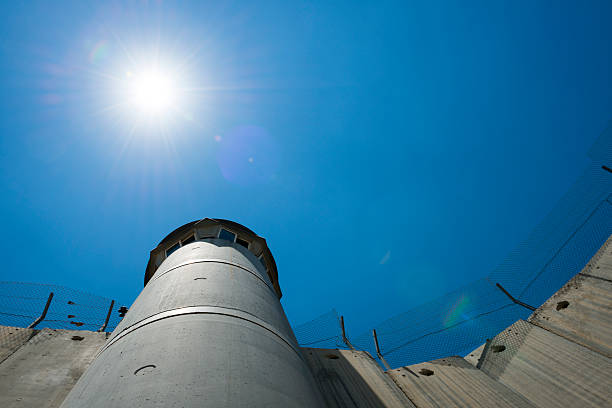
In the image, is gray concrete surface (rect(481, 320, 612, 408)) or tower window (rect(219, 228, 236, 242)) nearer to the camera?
gray concrete surface (rect(481, 320, 612, 408))

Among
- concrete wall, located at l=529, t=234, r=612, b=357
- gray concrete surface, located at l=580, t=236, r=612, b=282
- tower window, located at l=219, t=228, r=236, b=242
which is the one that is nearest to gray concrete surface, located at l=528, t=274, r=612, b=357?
concrete wall, located at l=529, t=234, r=612, b=357

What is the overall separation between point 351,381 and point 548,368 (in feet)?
12.5

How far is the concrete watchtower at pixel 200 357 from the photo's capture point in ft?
6.36

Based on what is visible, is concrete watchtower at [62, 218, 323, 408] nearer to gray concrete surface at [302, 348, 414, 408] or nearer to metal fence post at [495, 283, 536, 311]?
gray concrete surface at [302, 348, 414, 408]

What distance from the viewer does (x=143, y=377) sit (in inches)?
81.0

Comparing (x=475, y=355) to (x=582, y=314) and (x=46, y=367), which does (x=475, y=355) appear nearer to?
(x=582, y=314)

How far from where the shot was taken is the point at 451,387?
16.9ft

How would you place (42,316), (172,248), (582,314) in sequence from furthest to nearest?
(172,248), (42,316), (582,314)

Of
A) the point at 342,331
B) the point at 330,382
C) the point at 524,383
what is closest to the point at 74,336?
the point at 330,382

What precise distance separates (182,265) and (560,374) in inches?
270

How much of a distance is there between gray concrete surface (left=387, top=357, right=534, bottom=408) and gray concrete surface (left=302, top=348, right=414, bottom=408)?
463mm

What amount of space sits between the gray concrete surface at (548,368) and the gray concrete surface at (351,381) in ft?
8.53

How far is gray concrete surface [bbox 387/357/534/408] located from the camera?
472cm

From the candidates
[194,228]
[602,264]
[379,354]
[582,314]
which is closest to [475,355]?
[379,354]
